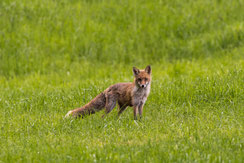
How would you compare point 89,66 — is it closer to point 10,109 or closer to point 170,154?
point 10,109

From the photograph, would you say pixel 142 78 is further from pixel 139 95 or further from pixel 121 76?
pixel 121 76

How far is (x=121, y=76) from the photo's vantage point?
591 inches

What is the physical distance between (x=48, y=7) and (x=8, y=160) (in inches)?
582

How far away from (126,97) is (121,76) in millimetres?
5539

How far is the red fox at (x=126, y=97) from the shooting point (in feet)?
30.6

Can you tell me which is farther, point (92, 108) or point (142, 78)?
point (92, 108)

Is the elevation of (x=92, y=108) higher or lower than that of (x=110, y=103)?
lower

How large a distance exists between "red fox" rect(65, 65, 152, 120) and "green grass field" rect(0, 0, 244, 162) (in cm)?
31

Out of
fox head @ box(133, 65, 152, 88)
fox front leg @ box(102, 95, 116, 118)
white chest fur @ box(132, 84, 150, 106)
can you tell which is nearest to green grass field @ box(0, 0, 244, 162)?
fox front leg @ box(102, 95, 116, 118)

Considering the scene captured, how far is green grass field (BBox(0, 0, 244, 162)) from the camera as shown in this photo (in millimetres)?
7281

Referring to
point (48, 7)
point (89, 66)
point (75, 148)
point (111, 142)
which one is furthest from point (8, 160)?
point (48, 7)

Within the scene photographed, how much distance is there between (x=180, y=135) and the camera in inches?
309

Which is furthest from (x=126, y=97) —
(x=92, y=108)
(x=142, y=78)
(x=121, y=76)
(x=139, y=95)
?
(x=121, y=76)

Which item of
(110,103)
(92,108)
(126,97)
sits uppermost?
(126,97)
